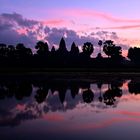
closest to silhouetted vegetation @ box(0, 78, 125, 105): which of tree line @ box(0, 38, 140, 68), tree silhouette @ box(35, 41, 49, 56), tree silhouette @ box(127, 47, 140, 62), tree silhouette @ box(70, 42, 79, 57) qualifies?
tree line @ box(0, 38, 140, 68)

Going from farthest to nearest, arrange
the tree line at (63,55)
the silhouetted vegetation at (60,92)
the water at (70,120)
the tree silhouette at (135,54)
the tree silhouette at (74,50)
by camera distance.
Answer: the tree silhouette at (135,54) < the tree silhouette at (74,50) < the tree line at (63,55) < the silhouetted vegetation at (60,92) < the water at (70,120)

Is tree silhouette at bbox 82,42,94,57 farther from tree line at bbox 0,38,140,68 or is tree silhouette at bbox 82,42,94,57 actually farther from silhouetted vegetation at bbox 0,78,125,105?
silhouetted vegetation at bbox 0,78,125,105

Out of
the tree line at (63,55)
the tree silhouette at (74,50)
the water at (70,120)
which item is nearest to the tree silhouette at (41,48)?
the tree line at (63,55)

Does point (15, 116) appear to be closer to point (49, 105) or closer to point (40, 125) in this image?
point (40, 125)

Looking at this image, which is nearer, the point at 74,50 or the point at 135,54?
the point at 74,50

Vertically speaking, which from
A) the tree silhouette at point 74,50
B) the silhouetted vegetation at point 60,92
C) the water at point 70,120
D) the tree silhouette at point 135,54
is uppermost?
the water at point 70,120

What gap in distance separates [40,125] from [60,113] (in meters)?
4.67

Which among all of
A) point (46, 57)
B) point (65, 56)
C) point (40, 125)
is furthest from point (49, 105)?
point (65, 56)

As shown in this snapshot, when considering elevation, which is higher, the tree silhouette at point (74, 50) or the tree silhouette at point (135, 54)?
the tree silhouette at point (74, 50)

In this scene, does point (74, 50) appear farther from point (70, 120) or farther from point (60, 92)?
point (70, 120)

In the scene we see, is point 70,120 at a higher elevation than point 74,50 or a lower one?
higher

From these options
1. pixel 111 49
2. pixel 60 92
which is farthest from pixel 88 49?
pixel 60 92

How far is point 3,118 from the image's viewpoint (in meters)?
18.7

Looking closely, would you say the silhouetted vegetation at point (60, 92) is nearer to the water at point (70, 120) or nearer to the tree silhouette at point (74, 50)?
the water at point (70, 120)
